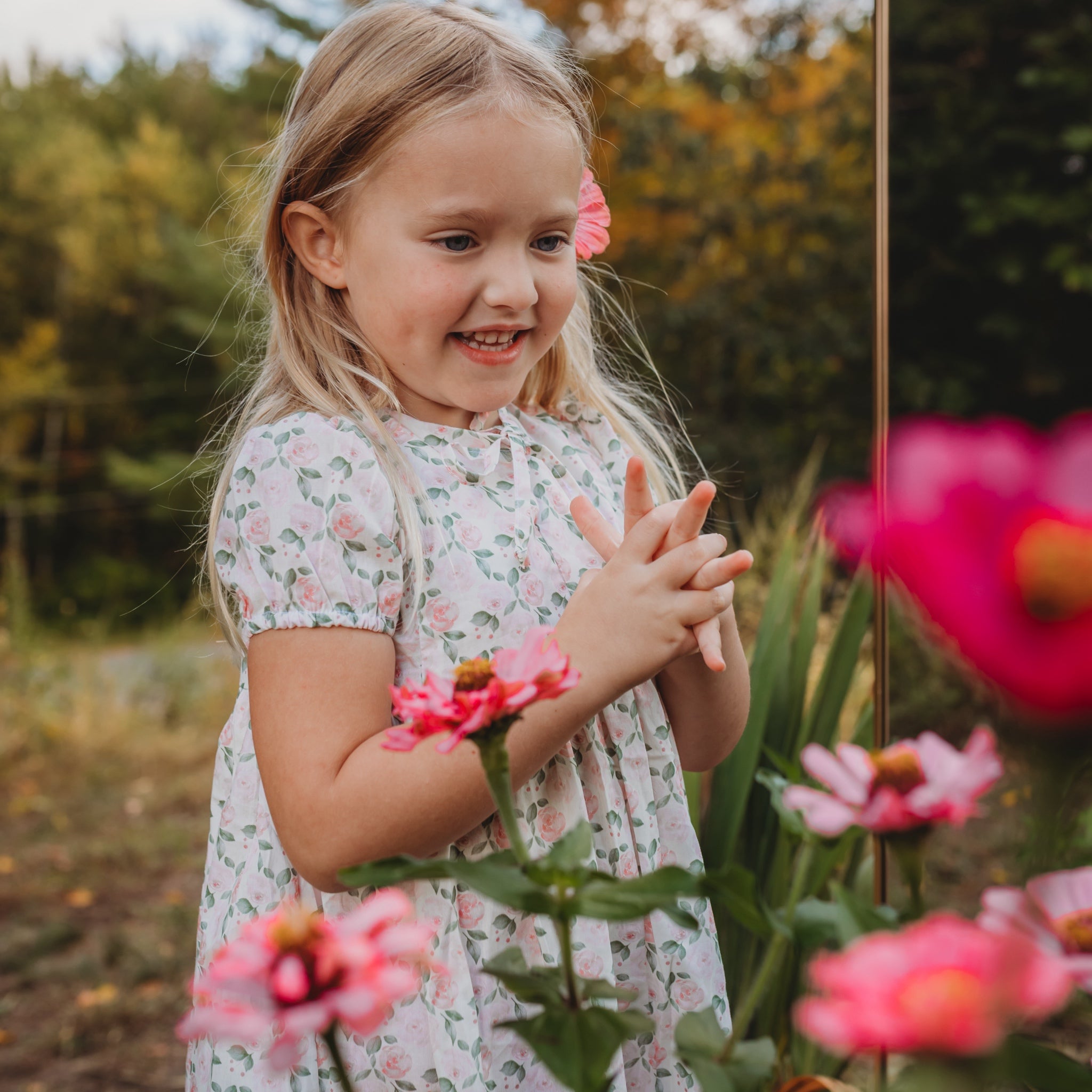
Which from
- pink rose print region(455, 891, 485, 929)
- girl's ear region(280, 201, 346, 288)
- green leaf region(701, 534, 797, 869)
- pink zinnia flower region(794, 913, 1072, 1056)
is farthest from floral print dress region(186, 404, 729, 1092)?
pink zinnia flower region(794, 913, 1072, 1056)

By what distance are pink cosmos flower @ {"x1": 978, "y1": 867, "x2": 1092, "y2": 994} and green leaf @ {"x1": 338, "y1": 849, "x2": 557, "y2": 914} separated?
0.15 m

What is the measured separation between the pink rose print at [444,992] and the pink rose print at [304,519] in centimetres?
34

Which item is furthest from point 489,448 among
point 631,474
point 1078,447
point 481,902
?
point 1078,447

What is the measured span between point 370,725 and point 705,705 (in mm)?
309

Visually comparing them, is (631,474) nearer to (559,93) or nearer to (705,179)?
(559,93)

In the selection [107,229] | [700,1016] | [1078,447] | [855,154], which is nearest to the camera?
[1078,447]

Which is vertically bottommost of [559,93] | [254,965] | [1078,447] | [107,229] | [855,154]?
A: [254,965]

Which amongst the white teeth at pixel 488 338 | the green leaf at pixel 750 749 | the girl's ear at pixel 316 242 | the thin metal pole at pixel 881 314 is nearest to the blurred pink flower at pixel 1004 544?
the thin metal pole at pixel 881 314

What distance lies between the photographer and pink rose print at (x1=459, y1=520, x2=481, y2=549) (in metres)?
0.85

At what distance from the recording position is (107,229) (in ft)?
34.7

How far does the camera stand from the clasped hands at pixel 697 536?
0.66 m

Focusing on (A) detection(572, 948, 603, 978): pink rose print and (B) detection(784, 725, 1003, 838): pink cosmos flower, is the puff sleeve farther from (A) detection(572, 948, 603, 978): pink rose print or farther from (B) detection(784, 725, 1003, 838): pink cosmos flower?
(B) detection(784, 725, 1003, 838): pink cosmos flower

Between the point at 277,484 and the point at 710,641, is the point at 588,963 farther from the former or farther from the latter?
the point at 277,484

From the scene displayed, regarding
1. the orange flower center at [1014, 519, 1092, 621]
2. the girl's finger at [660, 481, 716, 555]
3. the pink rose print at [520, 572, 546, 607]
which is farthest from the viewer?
the pink rose print at [520, 572, 546, 607]
